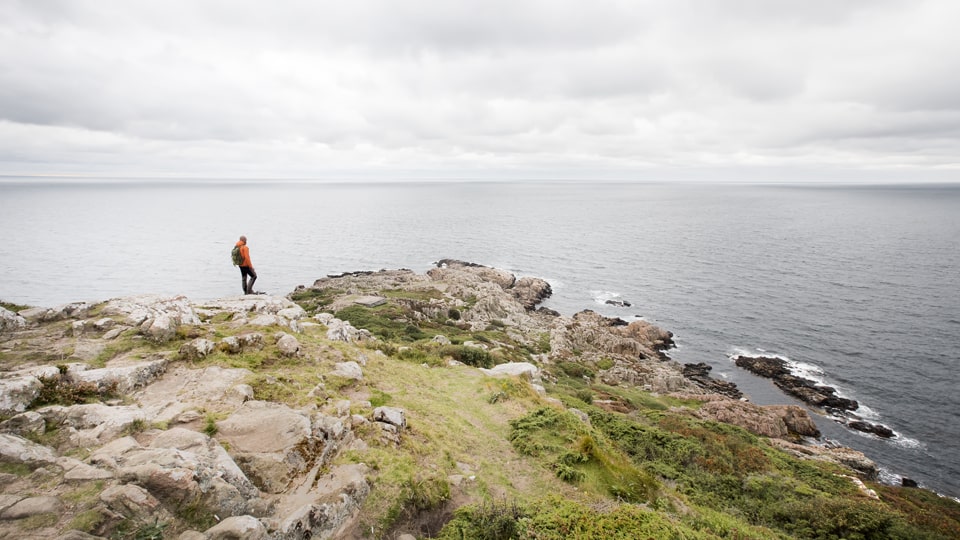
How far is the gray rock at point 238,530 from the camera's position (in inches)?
315

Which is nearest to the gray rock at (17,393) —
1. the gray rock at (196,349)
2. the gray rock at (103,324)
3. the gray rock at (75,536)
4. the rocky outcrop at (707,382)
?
the gray rock at (196,349)

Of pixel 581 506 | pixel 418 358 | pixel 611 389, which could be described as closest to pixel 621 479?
pixel 581 506

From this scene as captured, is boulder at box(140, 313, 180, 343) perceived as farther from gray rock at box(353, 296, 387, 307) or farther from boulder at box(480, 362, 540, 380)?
gray rock at box(353, 296, 387, 307)

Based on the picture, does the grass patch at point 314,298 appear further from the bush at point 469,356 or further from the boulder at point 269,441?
the boulder at point 269,441

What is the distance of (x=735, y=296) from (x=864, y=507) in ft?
215

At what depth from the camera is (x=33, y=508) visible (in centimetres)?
748

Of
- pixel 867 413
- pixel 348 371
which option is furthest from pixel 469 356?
pixel 867 413

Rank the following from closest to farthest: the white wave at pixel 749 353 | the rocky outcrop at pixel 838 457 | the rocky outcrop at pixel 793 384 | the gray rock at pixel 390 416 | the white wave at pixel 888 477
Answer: the gray rock at pixel 390 416 → the rocky outcrop at pixel 838 457 → the white wave at pixel 888 477 → the rocky outcrop at pixel 793 384 → the white wave at pixel 749 353

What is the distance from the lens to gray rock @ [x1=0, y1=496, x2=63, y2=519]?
23.9 ft

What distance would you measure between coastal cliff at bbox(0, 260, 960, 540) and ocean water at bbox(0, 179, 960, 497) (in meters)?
25.1

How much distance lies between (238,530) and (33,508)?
3413 mm

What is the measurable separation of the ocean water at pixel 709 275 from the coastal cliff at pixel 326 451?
25.1m

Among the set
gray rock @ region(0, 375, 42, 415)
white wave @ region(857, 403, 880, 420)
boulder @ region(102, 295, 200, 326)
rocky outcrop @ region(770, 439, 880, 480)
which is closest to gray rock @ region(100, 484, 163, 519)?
gray rock @ region(0, 375, 42, 415)

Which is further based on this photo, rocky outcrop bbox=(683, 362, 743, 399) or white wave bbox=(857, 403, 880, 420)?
rocky outcrop bbox=(683, 362, 743, 399)
